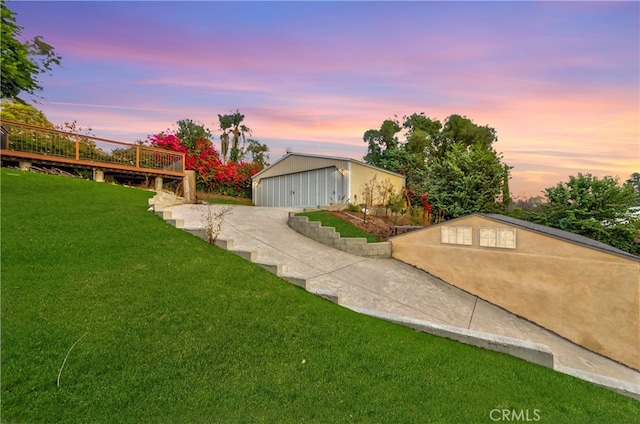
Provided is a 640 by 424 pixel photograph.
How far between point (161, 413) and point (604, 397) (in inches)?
206

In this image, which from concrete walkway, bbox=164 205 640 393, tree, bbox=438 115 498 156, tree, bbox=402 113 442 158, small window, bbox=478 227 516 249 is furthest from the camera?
tree, bbox=402 113 442 158

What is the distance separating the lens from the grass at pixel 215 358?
2.28 metres

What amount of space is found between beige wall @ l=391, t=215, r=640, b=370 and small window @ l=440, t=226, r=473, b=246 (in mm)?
114

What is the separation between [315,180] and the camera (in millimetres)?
15609

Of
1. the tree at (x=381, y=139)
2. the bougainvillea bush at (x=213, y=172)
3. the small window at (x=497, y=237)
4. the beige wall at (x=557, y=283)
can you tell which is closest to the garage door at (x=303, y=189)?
the bougainvillea bush at (x=213, y=172)

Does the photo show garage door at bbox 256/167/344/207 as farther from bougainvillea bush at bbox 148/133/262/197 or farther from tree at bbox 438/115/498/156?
tree at bbox 438/115/498/156

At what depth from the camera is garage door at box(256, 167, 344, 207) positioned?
14.5 metres

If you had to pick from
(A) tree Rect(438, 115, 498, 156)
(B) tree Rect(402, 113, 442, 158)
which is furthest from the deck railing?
(A) tree Rect(438, 115, 498, 156)

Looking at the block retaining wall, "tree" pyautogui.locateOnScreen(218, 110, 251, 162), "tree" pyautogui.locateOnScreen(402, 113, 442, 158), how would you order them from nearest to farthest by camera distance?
the block retaining wall → "tree" pyautogui.locateOnScreen(402, 113, 442, 158) → "tree" pyautogui.locateOnScreen(218, 110, 251, 162)

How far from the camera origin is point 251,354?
3.05 meters

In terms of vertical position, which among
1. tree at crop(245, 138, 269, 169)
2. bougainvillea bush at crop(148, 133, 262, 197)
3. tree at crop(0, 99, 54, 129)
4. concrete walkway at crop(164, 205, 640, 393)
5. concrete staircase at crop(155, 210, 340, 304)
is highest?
tree at crop(245, 138, 269, 169)

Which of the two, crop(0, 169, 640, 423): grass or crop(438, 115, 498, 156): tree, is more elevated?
crop(438, 115, 498, 156): tree

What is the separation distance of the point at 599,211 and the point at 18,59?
2877 cm

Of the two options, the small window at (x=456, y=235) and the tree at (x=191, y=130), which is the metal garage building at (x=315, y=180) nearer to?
the small window at (x=456, y=235)
